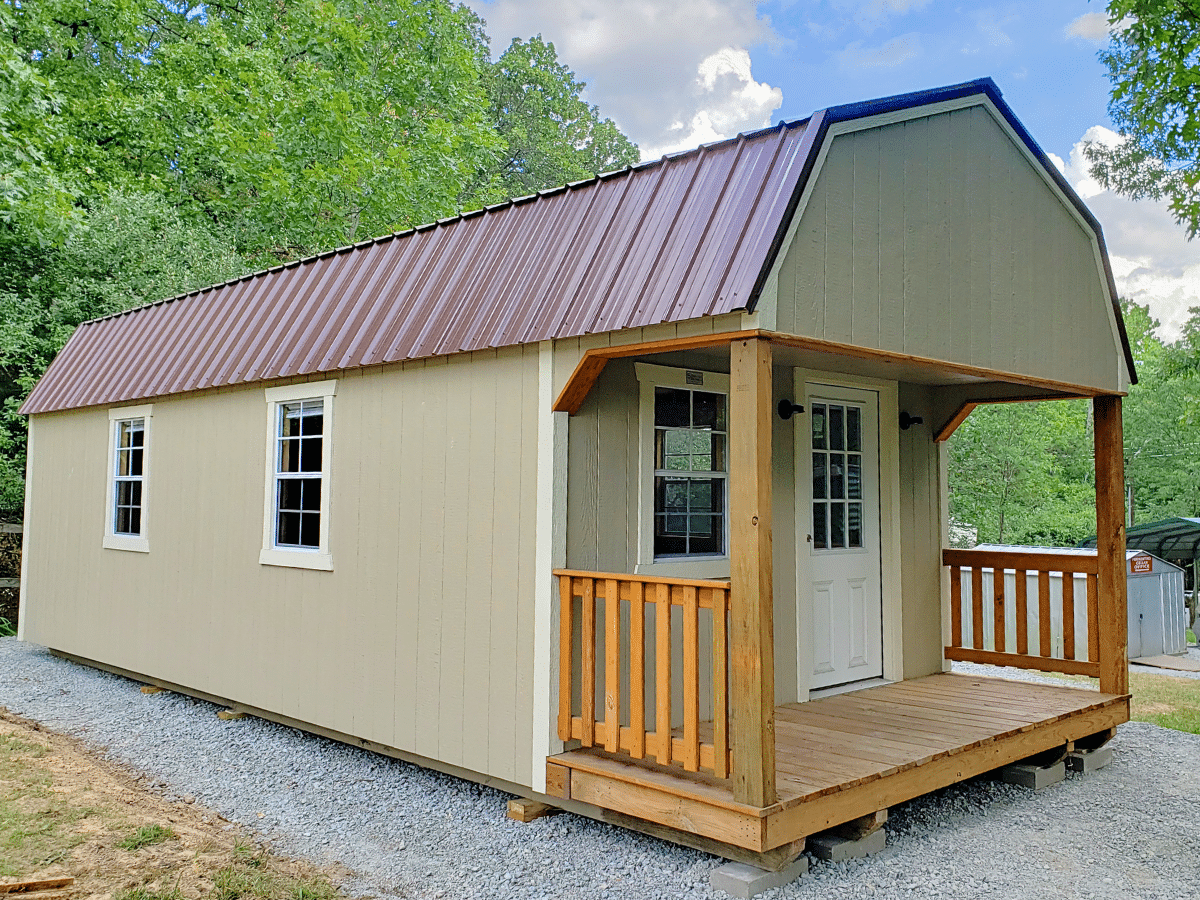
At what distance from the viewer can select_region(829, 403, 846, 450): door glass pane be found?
6066 millimetres

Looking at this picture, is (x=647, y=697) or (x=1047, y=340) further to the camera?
(x=1047, y=340)

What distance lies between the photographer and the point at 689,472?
5.27 m

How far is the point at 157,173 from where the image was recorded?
54.2 feet

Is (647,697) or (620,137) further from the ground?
(620,137)

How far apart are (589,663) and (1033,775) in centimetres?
271

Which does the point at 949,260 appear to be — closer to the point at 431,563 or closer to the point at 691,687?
the point at 691,687

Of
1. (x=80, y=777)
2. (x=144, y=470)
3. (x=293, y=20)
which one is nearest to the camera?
(x=80, y=777)

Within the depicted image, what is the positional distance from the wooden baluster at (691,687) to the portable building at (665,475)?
2cm

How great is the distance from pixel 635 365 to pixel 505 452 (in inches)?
31.8

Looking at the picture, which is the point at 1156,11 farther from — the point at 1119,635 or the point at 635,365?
the point at 635,365

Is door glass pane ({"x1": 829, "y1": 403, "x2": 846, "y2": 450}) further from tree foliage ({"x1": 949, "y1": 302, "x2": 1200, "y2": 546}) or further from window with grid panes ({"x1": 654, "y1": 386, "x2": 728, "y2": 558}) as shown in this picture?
tree foliage ({"x1": 949, "y1": 302, "x2": 1200, "y2": 546})

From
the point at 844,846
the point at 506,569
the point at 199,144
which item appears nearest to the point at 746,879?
the point at 844,846

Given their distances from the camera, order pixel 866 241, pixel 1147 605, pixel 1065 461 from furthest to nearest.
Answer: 1. pixel 1065 461
2. pixel 1147 605
3. pixel 866 241

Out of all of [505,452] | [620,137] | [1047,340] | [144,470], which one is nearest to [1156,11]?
[1047,340]
